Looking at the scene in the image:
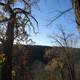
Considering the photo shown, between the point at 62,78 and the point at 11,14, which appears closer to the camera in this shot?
the point at 11,14

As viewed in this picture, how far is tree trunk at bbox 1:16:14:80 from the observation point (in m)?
18.2

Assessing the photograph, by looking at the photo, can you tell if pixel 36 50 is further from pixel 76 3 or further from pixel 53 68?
pixel 76 3

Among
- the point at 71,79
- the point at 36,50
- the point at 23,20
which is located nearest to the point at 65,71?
the point at 71,79

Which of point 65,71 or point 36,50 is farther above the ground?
point 36,50

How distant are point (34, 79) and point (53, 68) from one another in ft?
20.1

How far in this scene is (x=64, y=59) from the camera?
54.4 meters

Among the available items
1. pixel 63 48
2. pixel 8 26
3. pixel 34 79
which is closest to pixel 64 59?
pixel 63 48

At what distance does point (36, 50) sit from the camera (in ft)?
277

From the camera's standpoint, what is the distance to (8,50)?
1911 cm

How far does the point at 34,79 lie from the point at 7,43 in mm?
45143

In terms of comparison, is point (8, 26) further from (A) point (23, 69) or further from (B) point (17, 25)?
(A) point (23, 69)

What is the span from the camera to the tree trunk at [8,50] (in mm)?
18188

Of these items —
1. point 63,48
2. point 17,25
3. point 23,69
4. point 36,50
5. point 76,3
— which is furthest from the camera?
point 36,50

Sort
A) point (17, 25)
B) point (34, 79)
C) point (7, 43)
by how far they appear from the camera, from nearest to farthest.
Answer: point (7, 43)
point (17, 25)
point (34, 79)
